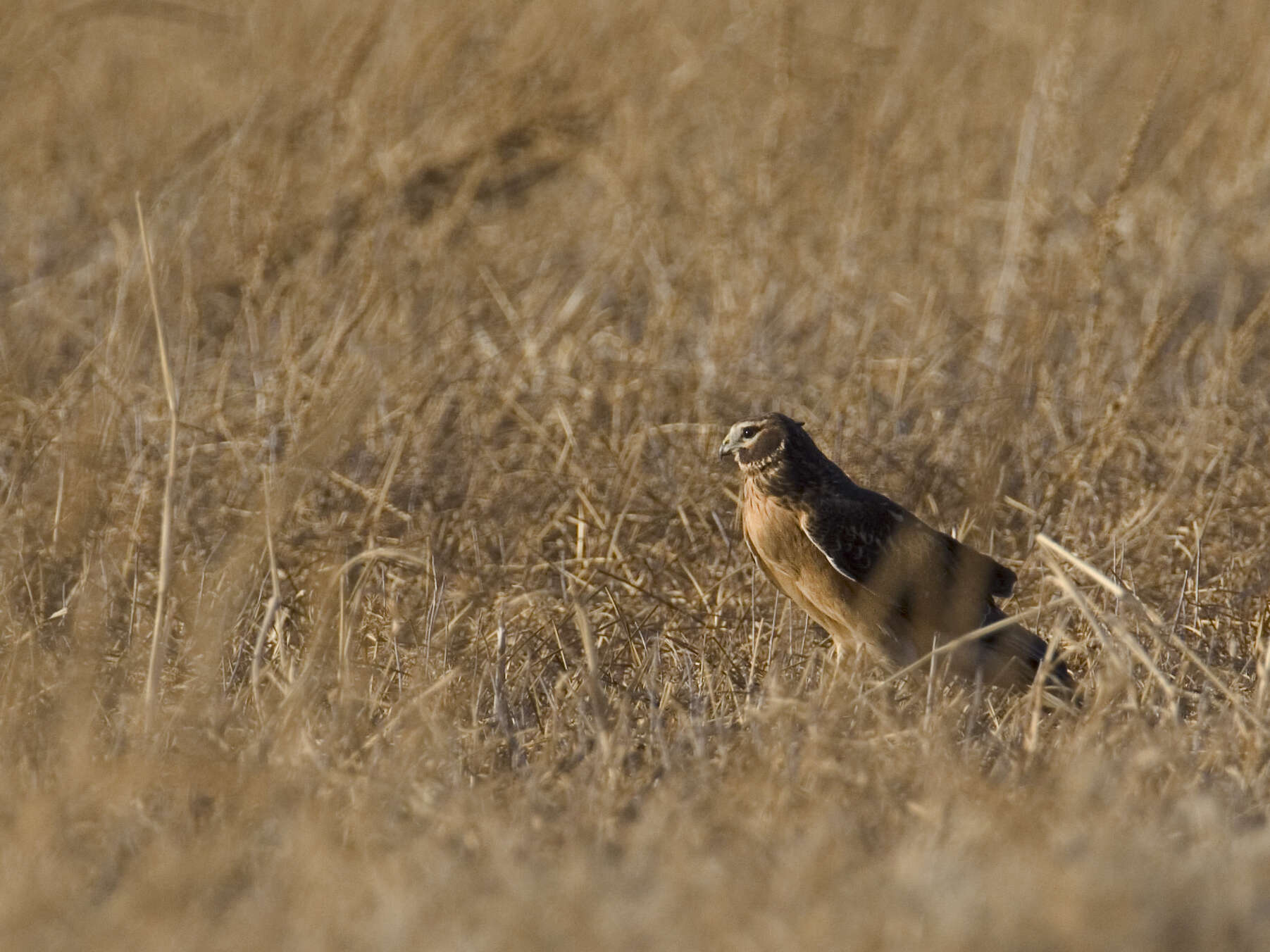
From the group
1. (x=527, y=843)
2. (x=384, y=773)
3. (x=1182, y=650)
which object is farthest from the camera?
(x=1182, y=650)

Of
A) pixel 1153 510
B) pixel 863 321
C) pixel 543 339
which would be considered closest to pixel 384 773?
pixel 1153 510

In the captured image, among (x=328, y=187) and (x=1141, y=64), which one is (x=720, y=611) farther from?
(x=1141, y=64)

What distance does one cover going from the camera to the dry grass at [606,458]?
2.85 meters

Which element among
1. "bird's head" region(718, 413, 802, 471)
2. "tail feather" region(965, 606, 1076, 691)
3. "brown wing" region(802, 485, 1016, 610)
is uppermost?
"bird's head" region(718, 413, 802, 471)

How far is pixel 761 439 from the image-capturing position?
512 cm

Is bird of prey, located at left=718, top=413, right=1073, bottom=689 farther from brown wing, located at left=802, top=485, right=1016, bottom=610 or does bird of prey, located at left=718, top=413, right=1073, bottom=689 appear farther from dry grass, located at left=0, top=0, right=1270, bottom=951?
dry grass, located at left=0, top=0, right=1270, bottom=951

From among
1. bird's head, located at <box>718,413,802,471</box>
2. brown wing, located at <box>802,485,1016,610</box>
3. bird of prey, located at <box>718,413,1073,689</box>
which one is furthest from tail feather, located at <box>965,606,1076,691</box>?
bird's head, located at <box>718,413,802,471</box>

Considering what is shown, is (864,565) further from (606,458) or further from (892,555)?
(606,458)

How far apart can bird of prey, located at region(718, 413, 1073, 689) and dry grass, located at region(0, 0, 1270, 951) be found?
186mm

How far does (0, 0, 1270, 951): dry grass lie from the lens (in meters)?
2.85

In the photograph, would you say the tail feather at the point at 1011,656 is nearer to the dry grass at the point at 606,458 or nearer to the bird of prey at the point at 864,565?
the bird of prey at the point at 864,565

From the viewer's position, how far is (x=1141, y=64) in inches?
357

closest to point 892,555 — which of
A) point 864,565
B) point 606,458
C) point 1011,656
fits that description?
point 864,565

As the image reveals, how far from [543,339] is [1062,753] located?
3.63 meters
